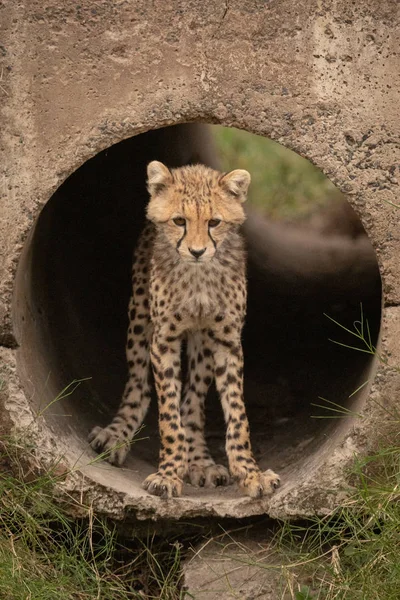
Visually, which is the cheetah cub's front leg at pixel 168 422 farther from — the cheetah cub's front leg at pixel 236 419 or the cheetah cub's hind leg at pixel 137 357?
the cheetah cub's hind leg at pixel 137 357

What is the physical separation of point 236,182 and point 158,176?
15.1 inches

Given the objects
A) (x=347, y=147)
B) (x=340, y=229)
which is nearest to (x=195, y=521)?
(x=347, y=147)

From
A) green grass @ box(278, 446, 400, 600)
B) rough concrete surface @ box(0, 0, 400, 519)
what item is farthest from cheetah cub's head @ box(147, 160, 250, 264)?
green grass @ box(278, 446, 400, 600)

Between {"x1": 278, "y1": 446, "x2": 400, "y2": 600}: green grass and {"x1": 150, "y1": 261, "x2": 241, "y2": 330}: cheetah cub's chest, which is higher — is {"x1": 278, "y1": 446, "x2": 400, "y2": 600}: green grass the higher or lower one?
the lower one

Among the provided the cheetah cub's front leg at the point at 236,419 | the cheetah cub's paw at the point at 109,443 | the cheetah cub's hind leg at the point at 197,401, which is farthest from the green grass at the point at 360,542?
the cheetah cub's paw at the point at 109,443

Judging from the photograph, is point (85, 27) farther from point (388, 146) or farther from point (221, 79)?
point (388, 146)

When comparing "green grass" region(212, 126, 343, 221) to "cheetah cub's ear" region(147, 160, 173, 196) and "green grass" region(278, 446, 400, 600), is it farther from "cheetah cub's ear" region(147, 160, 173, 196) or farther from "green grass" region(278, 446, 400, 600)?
"green grass" region(278, 446, 400, 600)

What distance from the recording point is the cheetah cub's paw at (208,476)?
5.66m

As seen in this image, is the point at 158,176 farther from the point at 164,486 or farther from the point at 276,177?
the point at 276,177

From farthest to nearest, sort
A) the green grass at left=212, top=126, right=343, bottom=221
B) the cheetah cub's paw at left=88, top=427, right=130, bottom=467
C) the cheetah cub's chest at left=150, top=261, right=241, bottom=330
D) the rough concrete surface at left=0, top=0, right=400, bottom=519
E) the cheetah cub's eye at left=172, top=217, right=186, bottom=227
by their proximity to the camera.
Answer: the green grass at left=212, top=126, right=343, bottom=221, the cheetah cub's paw at left=88, top=427, right=130, bottom=467, the cheetah cub's chest at left=150, top=261, right=241, bottom=330, the cheetah cub's eye at left=172, top=217, right=186, bottom=227, the rough concrete surface at left=0, top=0, right=400, bottom=519

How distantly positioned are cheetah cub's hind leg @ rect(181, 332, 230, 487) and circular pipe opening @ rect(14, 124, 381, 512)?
0.96 feet

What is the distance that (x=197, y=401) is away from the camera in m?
6.03

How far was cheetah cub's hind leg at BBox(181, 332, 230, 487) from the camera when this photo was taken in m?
5.84

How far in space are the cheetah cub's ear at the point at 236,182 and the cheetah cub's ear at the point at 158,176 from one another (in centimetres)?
26
